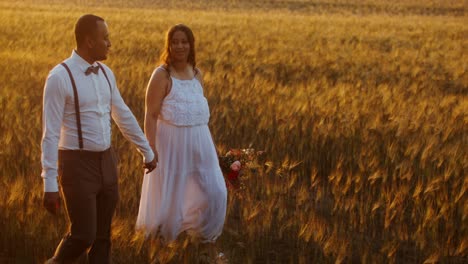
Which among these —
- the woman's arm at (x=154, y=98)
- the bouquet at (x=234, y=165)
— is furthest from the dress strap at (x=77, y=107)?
the bouquet at (x=234, y=165)

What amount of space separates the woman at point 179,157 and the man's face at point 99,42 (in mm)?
1031

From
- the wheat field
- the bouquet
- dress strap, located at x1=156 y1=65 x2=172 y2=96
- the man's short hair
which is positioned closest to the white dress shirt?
the man's short hair

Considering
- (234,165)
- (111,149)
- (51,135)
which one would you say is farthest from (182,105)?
(51,135)

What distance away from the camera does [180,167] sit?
470 cm

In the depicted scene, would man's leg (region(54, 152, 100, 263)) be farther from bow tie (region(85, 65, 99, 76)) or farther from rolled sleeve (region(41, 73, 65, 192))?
bow tie (region(85, 65, 99, 76))

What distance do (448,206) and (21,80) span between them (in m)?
6.28

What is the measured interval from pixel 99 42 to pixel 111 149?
539mm

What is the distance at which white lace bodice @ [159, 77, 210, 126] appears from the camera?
4.65 metres

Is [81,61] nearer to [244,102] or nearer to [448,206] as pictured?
[448,206]

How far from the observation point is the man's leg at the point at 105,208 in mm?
3652

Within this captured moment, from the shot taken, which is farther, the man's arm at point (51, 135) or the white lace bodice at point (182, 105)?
the white lace bodice at point (182, 105)

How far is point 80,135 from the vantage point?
3555 mm

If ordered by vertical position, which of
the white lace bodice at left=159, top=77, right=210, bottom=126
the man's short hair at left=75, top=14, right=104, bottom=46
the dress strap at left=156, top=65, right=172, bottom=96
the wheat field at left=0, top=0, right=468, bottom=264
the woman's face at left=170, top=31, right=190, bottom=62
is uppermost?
the man's short hair at left=75, top=14, right=104, bottom=46

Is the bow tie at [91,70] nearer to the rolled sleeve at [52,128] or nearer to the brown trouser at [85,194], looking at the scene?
the rolled sleeve at [52,128]
